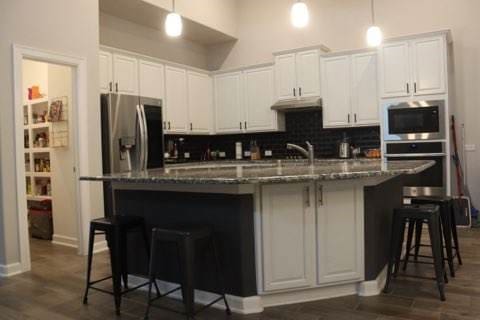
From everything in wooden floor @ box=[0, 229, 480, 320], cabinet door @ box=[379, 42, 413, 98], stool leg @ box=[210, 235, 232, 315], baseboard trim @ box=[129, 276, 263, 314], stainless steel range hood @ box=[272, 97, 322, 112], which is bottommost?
wooden floor @ box=[0, 229, 480, 320]

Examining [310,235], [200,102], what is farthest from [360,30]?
[310,235]

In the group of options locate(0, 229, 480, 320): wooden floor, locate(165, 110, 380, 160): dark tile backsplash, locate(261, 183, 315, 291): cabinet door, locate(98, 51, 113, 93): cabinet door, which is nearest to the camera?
locate(0, 229, 480, 320): wooden floor

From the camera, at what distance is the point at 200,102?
22.2 feet

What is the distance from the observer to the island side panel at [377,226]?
9.84 feet

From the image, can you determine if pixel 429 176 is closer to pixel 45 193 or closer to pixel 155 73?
pixel 155 73

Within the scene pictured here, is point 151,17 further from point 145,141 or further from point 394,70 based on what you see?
point 394,70

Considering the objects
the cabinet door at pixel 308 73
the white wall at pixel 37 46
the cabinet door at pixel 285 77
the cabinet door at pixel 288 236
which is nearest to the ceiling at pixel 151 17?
the white wall at pixel 37 46

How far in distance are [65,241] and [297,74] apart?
394 centimetres

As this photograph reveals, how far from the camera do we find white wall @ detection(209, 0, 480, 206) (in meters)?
5.53

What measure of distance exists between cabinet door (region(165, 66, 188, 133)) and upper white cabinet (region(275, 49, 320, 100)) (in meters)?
1.47

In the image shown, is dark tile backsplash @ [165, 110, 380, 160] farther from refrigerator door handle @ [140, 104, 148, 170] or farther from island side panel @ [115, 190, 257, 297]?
island side panel @ [115, 190, 257, 297]

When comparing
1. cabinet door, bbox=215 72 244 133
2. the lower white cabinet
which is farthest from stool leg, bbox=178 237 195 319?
cabinet door, bbox=215 72 244 133

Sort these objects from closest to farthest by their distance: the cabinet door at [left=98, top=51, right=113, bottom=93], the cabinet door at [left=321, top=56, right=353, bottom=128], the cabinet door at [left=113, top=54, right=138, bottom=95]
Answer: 1. the cabinet door at [left=98, top=51, right=113, bottom=93]
2. the cabinet door at [left=113, top=54, right=138, bottom=95]
3. the cabinet door at [left=321, top=56, right=353, bottom=128]

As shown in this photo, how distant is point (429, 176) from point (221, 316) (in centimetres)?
369
